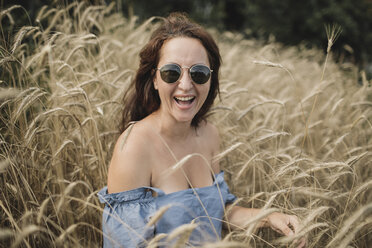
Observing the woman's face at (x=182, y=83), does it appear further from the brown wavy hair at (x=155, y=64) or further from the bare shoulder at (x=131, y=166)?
the bare shoulder at (x=131, y=166)

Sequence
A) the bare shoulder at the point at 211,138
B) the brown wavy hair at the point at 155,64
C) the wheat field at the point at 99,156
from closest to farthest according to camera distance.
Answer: the wheat field at the point at 99,156 → the brown wavy hair at the point at 155,64 → the bare shoulder at the point at 211,138

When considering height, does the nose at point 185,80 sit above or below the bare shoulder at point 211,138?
above

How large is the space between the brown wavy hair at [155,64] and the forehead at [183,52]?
46 mm

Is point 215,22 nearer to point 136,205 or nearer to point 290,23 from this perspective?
point 290,23

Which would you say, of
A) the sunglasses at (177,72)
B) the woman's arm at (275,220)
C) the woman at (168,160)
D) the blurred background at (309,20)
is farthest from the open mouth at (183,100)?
the blurred background at (309,20)

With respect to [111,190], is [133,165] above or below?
above

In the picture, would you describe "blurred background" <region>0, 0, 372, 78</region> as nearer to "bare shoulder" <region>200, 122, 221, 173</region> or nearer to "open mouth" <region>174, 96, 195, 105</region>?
"bare shoulder" <region>200, 122, 221, 173</region>

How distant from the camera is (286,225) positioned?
1.65 m

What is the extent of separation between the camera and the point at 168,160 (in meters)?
1.77

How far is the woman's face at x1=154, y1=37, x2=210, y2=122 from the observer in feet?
5.45

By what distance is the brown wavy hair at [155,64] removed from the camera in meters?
1.75

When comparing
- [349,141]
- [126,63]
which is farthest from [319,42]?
[126,63]

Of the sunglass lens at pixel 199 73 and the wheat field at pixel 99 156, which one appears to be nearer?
the wheat field at pixel 99 156

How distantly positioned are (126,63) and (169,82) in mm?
2038
